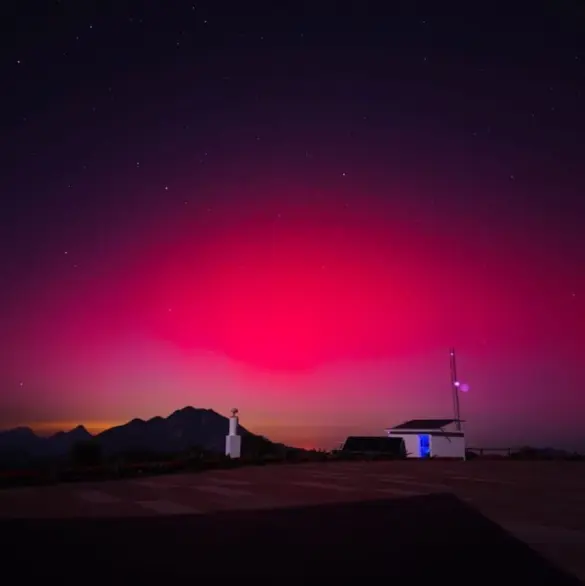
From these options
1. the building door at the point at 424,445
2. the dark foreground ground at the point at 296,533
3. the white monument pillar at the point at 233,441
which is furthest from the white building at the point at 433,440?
the dark foreground ground at the point at 296,533

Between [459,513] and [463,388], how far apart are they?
119ft

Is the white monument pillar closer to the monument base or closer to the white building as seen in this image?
the monument base

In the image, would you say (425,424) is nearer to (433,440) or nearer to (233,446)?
(433,440)

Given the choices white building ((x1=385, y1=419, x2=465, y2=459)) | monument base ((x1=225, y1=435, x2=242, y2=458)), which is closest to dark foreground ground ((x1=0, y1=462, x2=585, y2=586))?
monument base ((x1=225, y1=435, x2=242, y2=458))

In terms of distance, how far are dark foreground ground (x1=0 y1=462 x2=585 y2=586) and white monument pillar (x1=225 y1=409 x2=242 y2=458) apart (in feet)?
37.3

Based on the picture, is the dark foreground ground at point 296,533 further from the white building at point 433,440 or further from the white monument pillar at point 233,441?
the white building at point 433,440

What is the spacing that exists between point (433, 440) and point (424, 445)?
0.89 metres

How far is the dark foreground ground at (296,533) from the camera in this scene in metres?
7.06

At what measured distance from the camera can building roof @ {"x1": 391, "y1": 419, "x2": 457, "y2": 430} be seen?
43425 millimetres

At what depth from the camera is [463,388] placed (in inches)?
1826

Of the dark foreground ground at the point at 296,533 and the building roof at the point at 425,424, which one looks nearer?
the dark foreground ground at the point at 296,533

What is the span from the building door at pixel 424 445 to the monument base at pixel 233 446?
17.8 meters

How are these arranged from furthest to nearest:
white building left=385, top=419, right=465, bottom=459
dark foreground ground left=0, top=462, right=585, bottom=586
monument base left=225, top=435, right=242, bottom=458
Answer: white building left=385, top=419, right=465, bottom=459 → monument base left=225, top=435, right=242, bottom=458 → dark foreground ground left=0, top=462, right=585, bottom=586

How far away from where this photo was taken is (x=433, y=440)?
41.3 metres
